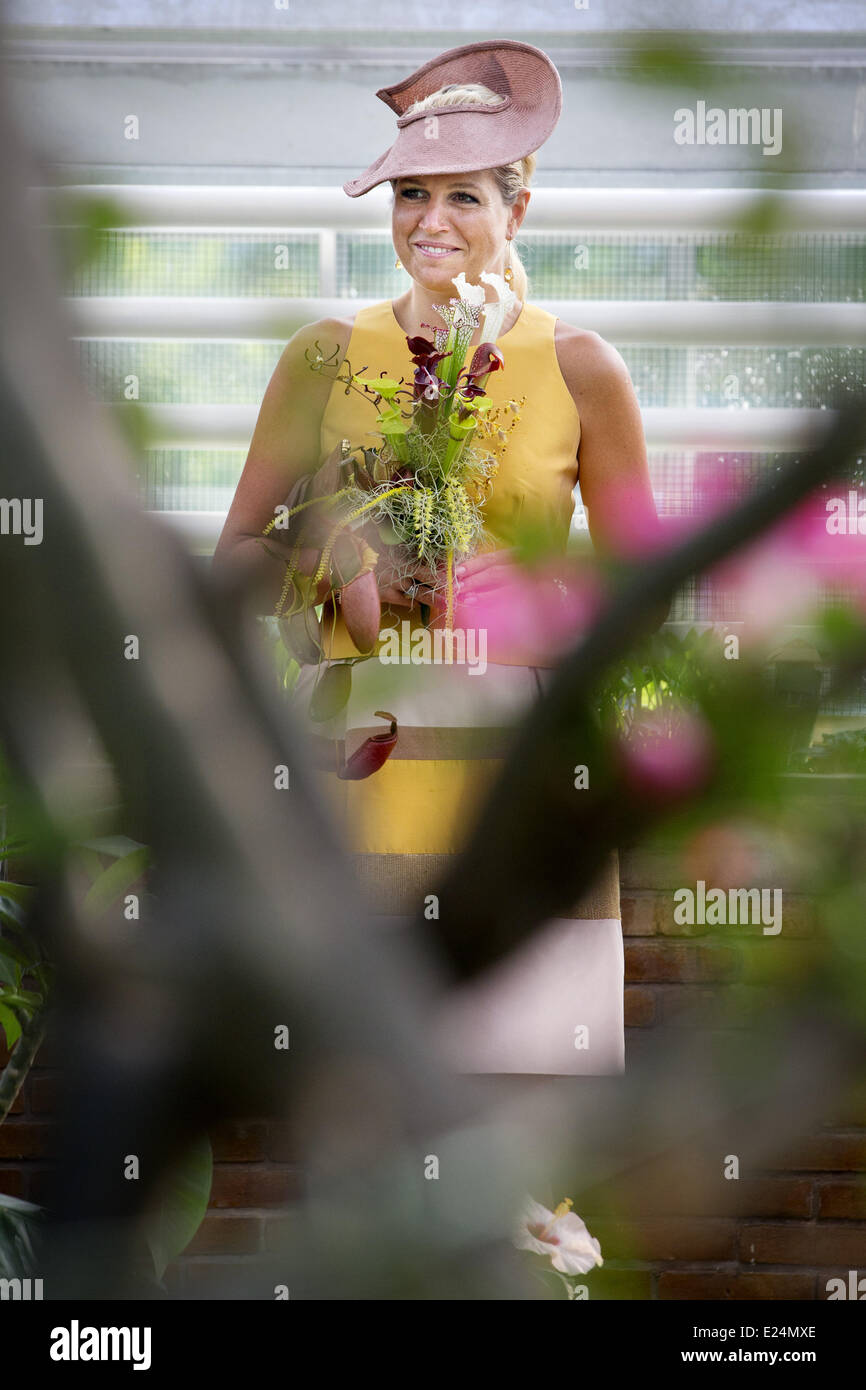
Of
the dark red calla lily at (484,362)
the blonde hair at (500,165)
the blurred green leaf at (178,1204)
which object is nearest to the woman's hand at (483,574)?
the dark red calla lily at (484,362)

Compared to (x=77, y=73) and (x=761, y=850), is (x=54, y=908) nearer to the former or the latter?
(x=761, y=850)

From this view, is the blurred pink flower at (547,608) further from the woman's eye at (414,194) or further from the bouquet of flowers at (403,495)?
the woman's eye at (414,194)

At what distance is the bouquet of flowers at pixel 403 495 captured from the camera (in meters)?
0.43

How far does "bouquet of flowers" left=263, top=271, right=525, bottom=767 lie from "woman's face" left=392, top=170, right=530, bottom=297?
122 mm

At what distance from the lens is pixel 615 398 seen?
0.85m

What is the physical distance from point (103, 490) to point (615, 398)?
0.62 meters

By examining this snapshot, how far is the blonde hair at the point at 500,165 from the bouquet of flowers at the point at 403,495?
104mm

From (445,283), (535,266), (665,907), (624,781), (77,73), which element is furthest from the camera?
(535,266)

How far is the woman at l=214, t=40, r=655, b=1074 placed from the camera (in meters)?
0.36

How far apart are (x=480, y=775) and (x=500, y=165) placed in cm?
55

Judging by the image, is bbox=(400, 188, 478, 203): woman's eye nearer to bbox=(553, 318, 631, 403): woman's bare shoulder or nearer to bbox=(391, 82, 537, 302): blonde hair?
bbox=(391, 82, 537, 302): blonde hair

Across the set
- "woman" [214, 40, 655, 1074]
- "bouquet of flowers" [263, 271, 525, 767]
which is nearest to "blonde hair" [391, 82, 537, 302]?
"woman" [214, 40, 655, 1074]

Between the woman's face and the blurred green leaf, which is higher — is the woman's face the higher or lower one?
the higher one
